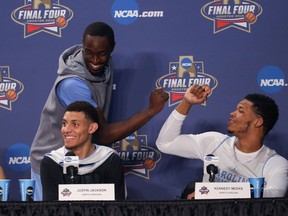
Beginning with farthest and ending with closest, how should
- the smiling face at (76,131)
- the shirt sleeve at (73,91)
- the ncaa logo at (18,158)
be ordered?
the ncaa logo at (18,158) → the shirt sleeve at (73,91) → the smiling face at (76,131)

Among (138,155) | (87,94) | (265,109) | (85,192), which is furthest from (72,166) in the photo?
(138,155)

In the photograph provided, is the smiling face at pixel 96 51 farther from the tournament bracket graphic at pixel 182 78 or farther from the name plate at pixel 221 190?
the name plate at pixel 221 190

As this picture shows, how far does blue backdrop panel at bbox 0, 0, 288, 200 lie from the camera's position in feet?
12.1

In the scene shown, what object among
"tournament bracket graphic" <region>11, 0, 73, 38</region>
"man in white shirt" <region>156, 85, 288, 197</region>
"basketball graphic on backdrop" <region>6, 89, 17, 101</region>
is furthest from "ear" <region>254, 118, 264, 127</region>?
"basketball graphic on backdrop" <region>6, 89, 17, 101</region>

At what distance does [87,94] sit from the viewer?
3119 millimetres

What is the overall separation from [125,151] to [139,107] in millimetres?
251

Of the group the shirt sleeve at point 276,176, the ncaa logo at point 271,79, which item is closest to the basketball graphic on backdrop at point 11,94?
the ncaa logo at point 271,79

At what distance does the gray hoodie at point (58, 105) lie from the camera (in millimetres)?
3203

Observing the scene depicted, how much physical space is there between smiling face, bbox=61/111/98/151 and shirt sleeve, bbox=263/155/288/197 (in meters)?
0.80

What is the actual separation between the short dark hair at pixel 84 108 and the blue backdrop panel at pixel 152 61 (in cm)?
69

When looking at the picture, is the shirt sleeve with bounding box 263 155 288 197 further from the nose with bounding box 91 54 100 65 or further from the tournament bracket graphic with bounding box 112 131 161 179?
the nose with bounding box 91 54 100 65

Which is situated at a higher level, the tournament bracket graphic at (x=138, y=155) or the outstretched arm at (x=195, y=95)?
the outstretched arm at (x=195, y=95)

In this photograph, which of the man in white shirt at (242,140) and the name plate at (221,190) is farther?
the man in white shirt at (242,140)

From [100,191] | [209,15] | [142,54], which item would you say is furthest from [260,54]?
[100,191]
